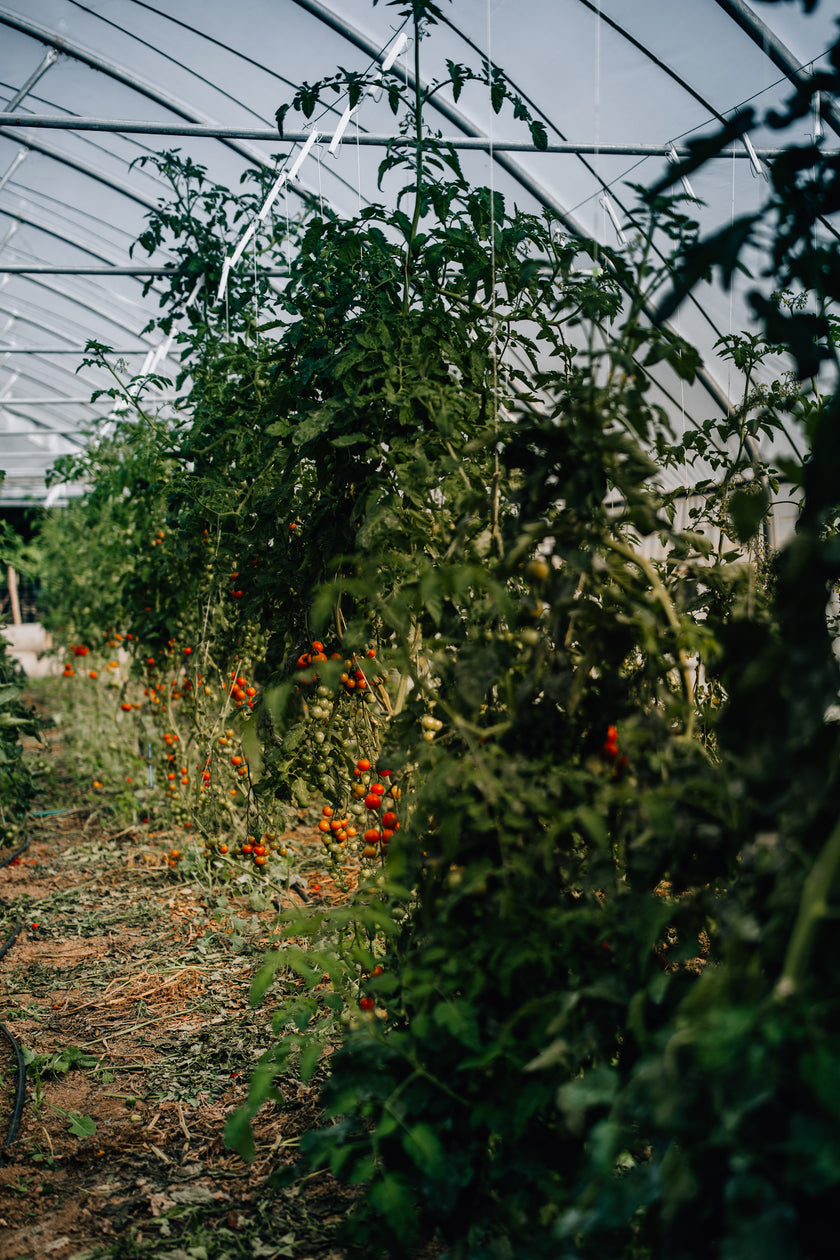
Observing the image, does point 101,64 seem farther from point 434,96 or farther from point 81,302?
point 81,302

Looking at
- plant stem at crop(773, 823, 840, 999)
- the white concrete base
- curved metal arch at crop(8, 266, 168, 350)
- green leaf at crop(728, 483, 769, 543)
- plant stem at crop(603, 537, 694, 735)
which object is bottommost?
the white concrete base

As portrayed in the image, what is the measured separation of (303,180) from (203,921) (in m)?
3.56

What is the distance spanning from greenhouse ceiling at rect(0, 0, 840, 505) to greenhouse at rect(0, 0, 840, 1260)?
0.08 feet

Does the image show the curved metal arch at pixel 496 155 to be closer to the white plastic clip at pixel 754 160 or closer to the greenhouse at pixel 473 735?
the greenhouse at pixel 473 735

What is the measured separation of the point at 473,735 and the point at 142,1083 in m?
1.43

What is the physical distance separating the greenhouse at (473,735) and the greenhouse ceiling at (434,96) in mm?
26

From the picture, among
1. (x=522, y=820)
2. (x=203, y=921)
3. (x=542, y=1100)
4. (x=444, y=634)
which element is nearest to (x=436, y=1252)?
(x=542, y=1100)

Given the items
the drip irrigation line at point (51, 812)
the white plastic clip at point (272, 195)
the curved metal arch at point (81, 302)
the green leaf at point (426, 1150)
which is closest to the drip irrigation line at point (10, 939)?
the drip irrigation line at point (51, 812)

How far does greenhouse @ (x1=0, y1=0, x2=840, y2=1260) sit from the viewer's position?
30.8 inches

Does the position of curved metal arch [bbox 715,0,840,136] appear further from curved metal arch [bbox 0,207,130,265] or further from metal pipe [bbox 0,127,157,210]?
curved metal arch [bbox 0,207,130,265]

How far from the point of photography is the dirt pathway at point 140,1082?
1.44 metres

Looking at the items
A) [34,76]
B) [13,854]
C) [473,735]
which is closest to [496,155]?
[34,76]

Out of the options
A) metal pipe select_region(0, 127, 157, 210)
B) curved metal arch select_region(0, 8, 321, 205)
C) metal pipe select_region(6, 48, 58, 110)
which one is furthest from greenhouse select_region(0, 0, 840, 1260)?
metal pipe select_region(0, 127, 157, 210)

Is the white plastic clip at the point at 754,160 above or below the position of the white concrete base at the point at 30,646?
above
